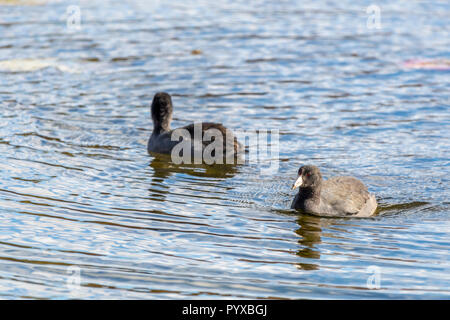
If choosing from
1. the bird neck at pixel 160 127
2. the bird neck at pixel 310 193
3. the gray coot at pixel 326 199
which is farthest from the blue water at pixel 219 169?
the bird neck at pixel 160 127

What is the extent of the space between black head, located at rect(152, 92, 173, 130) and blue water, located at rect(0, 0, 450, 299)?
51 centimetres

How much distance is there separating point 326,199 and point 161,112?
163 inches

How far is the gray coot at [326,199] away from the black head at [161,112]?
3768 millimetres

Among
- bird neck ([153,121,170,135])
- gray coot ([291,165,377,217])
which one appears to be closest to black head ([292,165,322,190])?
gray coot ([291,165,377,217])

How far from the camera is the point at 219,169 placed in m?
11.8

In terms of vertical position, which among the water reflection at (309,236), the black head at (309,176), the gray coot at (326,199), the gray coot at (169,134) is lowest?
the water reflection at (309,236)

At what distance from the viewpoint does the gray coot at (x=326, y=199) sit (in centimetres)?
955

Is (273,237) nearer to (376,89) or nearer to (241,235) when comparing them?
(241,235)

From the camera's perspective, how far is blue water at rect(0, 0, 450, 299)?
7520 millimetres

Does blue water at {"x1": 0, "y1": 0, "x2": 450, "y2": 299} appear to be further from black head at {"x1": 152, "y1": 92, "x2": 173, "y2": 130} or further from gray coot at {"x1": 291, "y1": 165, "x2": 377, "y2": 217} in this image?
black head at {"x1": 152, "y1": 92, "x2": 173, "y2": 130}

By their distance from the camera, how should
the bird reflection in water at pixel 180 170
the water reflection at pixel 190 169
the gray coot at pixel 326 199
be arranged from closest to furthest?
the gray coot at pixel 326 199 → the bird reflection in water at pixel 180 170 → the water reflection at pixel 190 169

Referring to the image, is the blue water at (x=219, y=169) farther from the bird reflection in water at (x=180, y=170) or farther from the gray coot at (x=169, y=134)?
the gray coot at (x=169, y=134)

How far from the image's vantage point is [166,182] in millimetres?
10906
